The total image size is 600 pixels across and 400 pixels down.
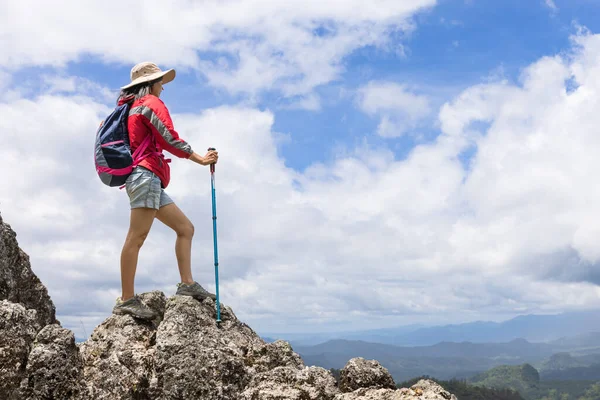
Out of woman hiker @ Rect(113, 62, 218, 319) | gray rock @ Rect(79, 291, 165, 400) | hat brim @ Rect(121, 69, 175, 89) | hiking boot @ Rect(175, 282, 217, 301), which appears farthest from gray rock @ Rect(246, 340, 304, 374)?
hat brim @ Rect(121, 69, 175, 89)

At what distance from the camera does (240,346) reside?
11648 mm

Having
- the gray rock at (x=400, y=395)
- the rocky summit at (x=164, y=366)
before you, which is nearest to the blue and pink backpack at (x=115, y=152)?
the rocky summit at (x=164, y=366)

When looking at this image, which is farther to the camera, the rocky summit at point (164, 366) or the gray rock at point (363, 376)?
the gray rock at point (363, 376)

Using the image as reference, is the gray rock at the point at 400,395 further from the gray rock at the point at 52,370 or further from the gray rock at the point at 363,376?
the gray rock at the point at 52,370

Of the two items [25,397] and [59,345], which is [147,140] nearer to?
[59,345]

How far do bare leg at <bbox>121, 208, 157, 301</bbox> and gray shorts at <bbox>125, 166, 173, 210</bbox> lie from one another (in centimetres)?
17

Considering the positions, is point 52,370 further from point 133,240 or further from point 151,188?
→ point 151,188

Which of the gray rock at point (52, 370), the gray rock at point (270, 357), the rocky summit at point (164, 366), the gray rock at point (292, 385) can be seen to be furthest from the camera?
the gray rock at point (270, 357)

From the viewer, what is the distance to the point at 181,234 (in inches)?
512

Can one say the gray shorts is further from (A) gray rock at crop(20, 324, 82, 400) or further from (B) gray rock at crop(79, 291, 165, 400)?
(A) gray rock at crop(20, 324, 82, 400)

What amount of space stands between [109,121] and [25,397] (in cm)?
599

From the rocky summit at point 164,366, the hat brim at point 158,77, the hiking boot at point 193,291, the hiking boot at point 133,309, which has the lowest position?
the rocky summit at point 164,366

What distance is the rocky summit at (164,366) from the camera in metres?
9.70

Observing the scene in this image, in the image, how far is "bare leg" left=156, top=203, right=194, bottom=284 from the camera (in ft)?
42.2
